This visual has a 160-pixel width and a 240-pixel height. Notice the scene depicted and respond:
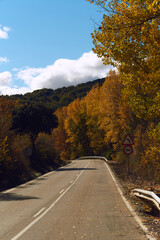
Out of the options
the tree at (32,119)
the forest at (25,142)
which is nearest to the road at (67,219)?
the forest at (25,142)

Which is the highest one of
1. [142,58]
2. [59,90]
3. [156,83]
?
[59,90]

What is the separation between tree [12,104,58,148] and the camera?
33219mm

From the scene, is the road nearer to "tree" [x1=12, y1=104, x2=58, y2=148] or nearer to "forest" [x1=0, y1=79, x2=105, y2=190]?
"forest" [x1=0, y1=79, x2=105, y2=190]

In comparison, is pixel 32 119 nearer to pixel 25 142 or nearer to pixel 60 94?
pixel 25 142

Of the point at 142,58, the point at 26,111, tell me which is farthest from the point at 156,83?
the point at 26,111

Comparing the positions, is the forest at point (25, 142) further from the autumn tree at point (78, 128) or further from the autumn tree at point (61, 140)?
the autumn tree at point (61, 140)

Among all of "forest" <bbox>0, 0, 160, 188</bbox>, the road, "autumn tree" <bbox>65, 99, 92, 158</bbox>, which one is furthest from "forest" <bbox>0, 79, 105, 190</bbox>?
"autumn tree" <bbox>65, 99, 92, 158</bbox>

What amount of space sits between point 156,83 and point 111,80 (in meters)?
26.0

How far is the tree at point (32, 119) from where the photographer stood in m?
33.2

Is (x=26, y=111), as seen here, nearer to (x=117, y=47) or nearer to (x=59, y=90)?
(x=117, y=47)

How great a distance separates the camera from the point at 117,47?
1075 centimetres

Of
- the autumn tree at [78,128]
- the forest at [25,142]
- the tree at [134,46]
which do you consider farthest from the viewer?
the autumn tree at [78,128]

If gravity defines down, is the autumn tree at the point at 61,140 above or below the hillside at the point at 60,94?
below

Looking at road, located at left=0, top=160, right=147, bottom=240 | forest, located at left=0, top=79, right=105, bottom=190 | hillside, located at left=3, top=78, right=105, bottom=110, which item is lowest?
road, located at left=0, top=160, right=147, bottom=240
